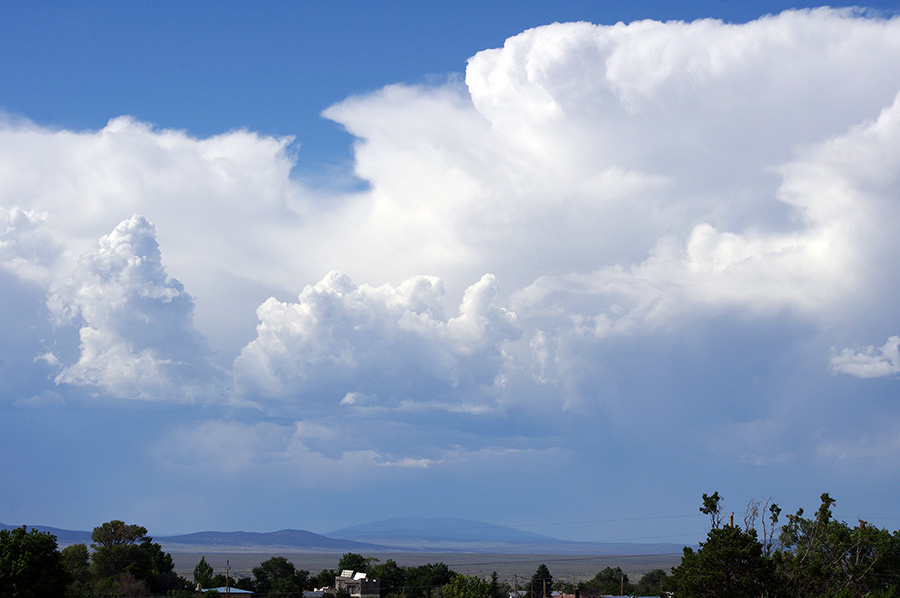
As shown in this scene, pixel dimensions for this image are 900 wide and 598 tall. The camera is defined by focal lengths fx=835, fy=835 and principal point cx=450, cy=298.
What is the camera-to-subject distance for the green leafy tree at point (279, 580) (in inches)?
4663

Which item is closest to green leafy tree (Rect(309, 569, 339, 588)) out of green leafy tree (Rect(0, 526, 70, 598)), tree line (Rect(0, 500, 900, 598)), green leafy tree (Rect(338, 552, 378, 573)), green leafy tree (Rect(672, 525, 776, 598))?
tree line (Rect(0, 500, 900, 598))

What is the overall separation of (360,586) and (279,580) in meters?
16.1

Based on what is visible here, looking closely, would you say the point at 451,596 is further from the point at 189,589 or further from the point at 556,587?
the point at 556,587

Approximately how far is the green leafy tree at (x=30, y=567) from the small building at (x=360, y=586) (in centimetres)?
5831

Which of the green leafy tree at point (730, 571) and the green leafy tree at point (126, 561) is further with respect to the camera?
the green leafy tree at point (126, 561)

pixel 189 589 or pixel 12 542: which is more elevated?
pixel 12 542

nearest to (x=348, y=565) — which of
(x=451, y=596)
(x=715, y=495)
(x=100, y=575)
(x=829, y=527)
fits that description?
(x=100, y=575)

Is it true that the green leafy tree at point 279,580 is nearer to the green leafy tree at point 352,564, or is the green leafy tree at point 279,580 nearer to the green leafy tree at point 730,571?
the green leafy tree at point 352,564

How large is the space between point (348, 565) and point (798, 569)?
96.2 meters

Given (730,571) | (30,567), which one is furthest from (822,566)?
(30,567)

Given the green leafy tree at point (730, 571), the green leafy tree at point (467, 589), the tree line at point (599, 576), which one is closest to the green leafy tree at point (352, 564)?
the tree line at point (599, 576)

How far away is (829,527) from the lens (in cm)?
8150

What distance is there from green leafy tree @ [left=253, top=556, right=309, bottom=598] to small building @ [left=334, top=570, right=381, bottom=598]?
5.74 metres

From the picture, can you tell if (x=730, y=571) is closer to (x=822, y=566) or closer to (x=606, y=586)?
(x=822, y=566)
